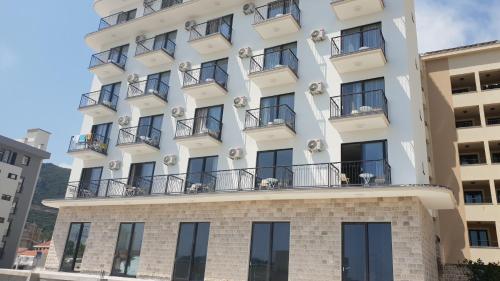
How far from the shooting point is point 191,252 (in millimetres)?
17000

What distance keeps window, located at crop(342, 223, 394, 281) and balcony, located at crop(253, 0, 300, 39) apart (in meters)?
9.85

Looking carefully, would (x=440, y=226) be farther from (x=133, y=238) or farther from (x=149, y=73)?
(x=149, y=73)

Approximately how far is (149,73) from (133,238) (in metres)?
9.56

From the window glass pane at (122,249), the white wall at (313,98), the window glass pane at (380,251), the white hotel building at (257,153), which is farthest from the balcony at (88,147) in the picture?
the window glass pane at (380,251)

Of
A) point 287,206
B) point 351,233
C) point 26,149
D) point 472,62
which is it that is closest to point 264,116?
point 287,206

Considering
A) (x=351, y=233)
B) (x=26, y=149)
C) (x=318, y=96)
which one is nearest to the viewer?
(x=351, y=233)

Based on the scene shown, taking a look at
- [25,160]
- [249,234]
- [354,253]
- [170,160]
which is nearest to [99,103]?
[170,160]

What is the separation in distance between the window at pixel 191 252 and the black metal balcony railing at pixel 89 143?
7727 millimetres

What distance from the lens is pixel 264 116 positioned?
18.2 metres

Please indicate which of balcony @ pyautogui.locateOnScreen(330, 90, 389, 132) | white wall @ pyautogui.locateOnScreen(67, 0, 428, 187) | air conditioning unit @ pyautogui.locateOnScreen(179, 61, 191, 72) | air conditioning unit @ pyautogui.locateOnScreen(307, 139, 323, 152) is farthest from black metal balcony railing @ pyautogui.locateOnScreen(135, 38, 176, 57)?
balcony @ pyautogui.locateOnScreen(330, 90, 389, 132)

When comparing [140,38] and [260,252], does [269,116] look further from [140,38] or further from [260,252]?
[140,38]

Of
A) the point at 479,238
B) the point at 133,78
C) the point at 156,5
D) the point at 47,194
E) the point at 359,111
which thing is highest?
the point at 156,5

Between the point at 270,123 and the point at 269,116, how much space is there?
2.96 feet

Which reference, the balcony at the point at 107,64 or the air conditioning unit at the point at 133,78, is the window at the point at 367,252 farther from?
the balcony at the point at 107,64
